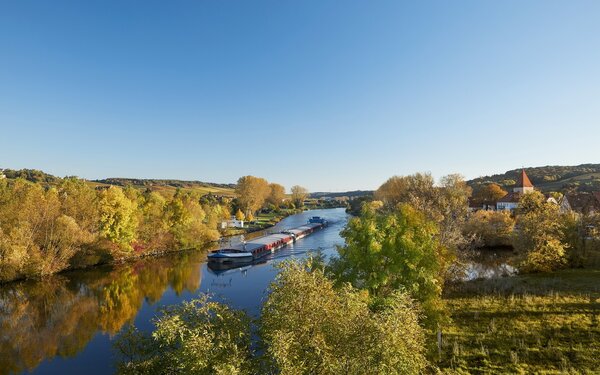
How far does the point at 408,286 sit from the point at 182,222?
61.2 m

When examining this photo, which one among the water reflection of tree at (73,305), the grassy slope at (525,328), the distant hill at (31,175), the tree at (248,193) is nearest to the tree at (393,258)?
the grassy slope at (525,328)

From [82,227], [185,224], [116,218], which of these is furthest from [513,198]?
[82,227]

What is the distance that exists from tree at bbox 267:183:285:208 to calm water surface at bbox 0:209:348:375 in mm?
117488

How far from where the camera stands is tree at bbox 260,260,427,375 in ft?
34.7

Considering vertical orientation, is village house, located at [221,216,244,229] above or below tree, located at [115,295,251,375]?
below

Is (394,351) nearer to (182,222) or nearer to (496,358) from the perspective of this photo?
(496,358)

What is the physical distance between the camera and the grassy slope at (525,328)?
67.8 feet

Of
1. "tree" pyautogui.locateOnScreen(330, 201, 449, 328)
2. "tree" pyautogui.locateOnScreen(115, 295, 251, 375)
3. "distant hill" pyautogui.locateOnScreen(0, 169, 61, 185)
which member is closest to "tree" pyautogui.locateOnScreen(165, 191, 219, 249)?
"tree" pyautogui.locateOnScreen(330, 201, 449, 328)

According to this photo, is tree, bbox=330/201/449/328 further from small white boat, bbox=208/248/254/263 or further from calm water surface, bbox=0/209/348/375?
small white boat, bbox=208/248/254/263

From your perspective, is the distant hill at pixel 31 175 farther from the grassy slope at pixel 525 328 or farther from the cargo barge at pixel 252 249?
the grassy slope at pixel 525 328

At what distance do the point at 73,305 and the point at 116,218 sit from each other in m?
23.7

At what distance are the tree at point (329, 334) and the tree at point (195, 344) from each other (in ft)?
3.51

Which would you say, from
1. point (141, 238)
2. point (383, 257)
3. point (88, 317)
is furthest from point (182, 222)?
point (383, 257)

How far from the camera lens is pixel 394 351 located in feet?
35.6
